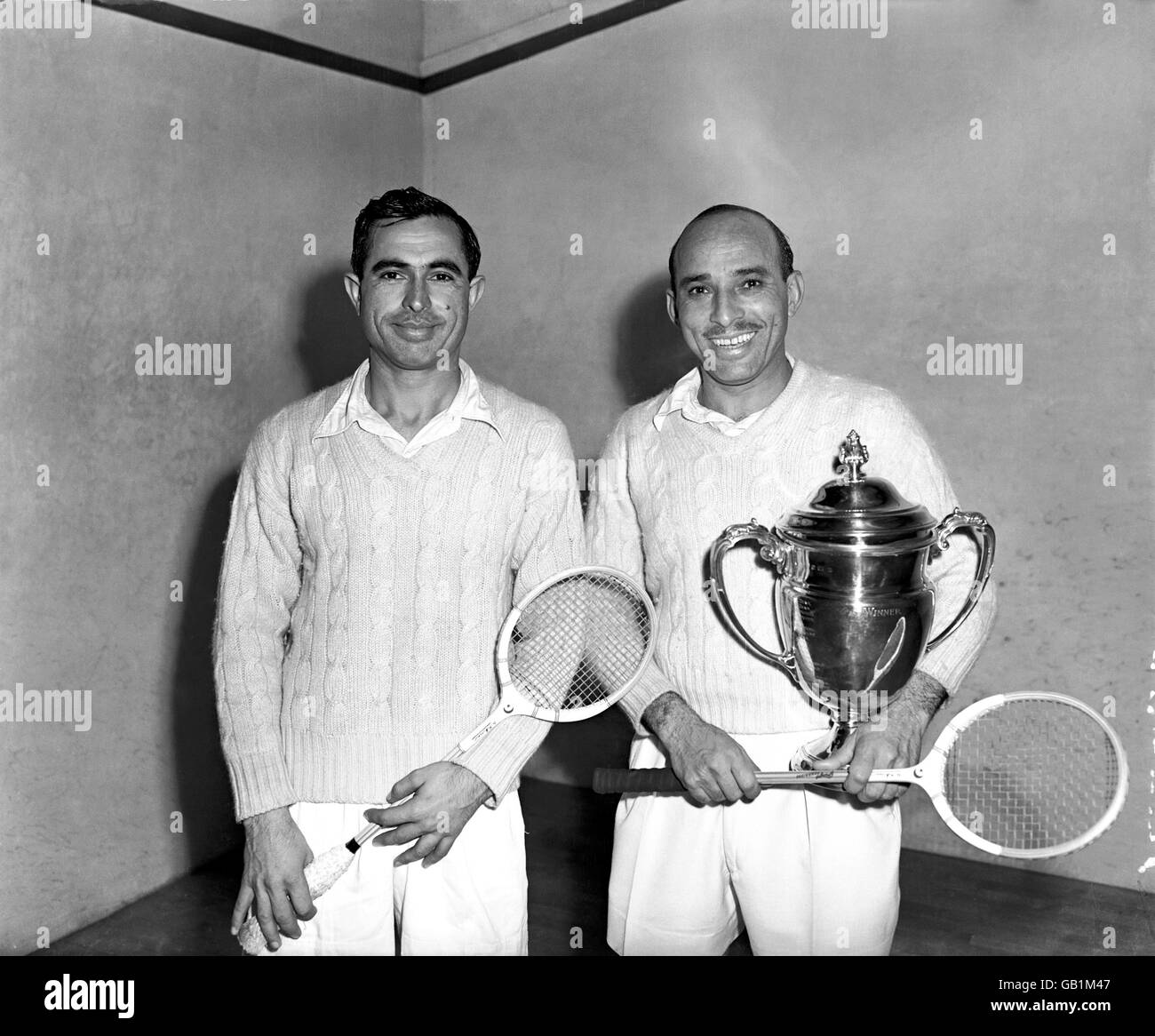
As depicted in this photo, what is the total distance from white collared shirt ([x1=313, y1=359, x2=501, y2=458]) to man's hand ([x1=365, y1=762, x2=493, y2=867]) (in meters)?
0.50

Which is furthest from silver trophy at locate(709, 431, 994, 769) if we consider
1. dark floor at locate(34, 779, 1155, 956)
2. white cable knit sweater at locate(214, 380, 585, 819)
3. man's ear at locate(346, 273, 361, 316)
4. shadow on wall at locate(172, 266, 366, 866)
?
shadow on wall at locate(172, 266, 366, 866)

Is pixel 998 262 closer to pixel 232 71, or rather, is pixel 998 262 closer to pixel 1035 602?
pixel 1035 602

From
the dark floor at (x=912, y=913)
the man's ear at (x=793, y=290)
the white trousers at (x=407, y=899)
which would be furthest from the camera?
the dark floor at (x=912, y=913)

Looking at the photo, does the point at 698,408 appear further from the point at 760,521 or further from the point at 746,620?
the point at 746,620

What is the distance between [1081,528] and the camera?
136 inches

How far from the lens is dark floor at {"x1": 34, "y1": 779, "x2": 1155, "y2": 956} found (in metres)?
3.12

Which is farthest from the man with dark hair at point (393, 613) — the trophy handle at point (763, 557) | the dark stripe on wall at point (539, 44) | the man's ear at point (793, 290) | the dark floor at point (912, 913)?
the dark stripe on wall at point (539, 44)

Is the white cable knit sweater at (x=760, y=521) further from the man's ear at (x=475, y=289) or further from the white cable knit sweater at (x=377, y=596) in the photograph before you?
the man's ear at (x=475, y=289)

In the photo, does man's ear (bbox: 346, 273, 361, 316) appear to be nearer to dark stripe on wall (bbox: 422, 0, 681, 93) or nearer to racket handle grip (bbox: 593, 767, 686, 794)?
racket handle grip (bbox: 593, 767, 686, 794)

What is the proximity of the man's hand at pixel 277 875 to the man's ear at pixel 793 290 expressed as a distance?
1.17 metres

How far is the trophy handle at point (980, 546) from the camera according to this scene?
173 cm
